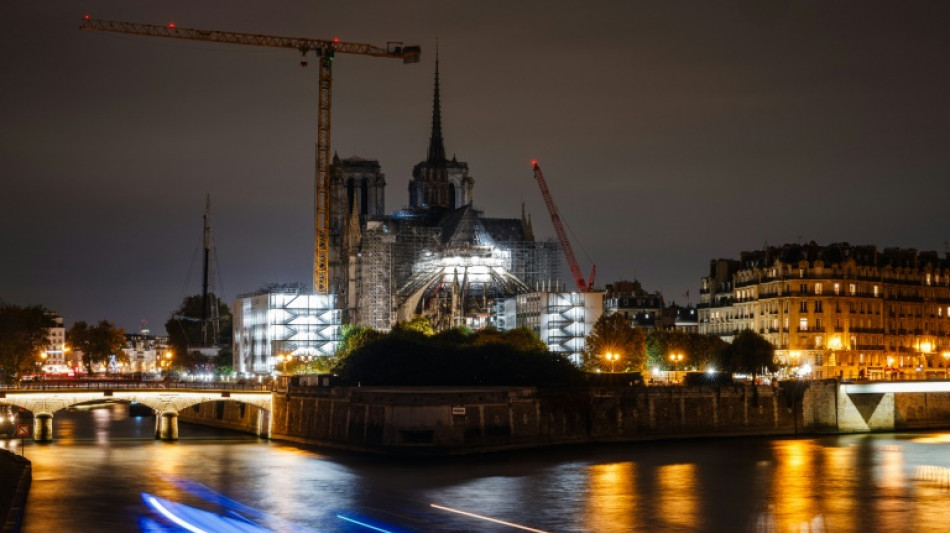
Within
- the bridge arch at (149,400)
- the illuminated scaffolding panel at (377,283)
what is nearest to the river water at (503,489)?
the bridge arch at (149,400)

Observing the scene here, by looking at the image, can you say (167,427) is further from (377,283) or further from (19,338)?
(377,283)

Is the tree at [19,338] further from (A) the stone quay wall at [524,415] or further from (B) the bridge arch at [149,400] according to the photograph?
(A) the stone quay wall at [524,415]

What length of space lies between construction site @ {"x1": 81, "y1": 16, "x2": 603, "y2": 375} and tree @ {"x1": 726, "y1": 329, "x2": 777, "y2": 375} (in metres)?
20.7

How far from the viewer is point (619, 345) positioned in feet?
334

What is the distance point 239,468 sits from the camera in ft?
212

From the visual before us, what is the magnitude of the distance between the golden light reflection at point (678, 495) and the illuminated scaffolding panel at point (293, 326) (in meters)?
59.0

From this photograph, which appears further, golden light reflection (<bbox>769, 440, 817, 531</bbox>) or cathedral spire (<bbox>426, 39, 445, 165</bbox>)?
cathedral spire (<bbox>426, 39, 445, 165</bbox>)

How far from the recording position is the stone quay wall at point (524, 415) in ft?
224

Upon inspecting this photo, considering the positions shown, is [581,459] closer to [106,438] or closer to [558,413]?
[558,413]

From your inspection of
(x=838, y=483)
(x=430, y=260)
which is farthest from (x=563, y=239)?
(x=838, y=483)

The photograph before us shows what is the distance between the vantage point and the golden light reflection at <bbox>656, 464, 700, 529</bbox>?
4941 cm

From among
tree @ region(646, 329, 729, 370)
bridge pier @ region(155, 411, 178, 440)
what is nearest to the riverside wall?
bridge pier @ region(155, 411, 178, 440)

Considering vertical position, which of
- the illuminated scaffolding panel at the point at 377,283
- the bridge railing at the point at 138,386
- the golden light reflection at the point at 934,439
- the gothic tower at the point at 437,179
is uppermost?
the gothic tower at the point at 437,179

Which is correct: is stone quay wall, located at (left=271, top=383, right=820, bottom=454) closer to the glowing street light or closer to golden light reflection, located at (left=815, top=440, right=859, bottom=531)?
golden light reflection, located at (left=815, top=440, right=859, bottom=531)
